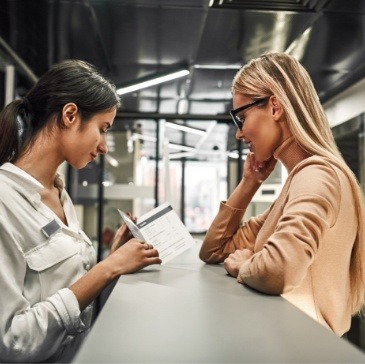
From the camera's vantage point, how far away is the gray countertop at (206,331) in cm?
49

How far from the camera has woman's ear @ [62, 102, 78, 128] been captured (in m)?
1.33

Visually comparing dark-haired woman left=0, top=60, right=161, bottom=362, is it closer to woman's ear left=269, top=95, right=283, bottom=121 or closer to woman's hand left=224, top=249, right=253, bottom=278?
woman's hand left=224, top=249, right=253, bottom=278

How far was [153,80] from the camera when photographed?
14.0 ft

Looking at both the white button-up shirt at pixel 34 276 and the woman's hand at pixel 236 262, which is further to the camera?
the woman's hand at pixel 236 262

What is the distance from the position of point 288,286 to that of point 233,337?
0.33 meters

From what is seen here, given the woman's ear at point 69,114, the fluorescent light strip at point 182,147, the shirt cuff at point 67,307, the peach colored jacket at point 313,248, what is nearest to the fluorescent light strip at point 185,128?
the fluorescent light strip at point 182,147

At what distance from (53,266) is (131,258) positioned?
237 mm

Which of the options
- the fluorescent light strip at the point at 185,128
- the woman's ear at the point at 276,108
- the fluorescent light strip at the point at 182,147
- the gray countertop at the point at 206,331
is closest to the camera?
the gray countertop at the point at 206,331

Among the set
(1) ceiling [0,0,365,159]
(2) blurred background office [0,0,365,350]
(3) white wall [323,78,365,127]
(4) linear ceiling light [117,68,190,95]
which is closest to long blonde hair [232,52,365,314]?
(2) blurred background office [0,0,365,350]

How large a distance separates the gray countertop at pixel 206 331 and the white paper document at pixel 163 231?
411 millimetres

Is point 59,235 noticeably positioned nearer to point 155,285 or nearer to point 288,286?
point 155,285

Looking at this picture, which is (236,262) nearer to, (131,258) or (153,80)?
(131,258)

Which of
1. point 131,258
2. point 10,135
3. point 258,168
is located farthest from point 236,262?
point 10,135

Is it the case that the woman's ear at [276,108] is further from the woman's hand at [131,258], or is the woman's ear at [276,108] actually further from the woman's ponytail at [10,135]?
the woman's ponytail at [10,135]
